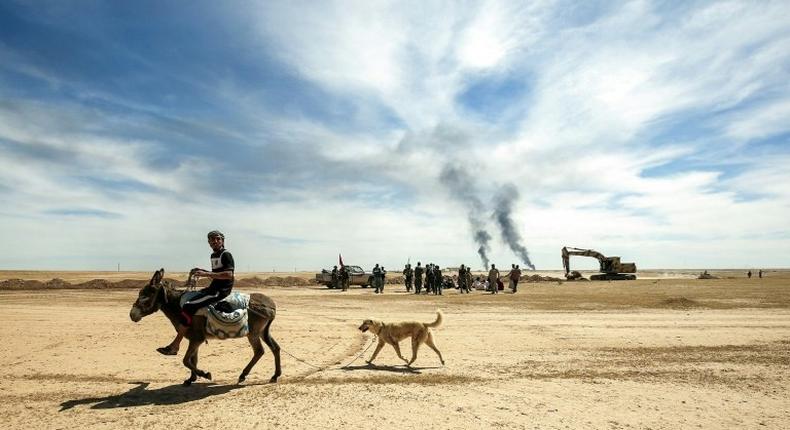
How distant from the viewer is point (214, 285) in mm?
9031

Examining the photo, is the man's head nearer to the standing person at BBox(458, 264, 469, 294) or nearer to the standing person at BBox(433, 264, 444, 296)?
the standing person at BBox(433, 264, 444, 296)

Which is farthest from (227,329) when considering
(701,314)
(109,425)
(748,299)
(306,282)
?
(306,282)

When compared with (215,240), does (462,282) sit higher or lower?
lower

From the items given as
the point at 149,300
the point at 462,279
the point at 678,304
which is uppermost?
the point at 149,300

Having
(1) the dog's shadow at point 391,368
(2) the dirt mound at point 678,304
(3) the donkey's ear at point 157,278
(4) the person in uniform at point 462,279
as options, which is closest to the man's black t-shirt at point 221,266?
(3) the donkey's ear at point 157,278

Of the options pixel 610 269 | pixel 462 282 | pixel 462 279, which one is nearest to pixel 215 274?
pixel 462 279

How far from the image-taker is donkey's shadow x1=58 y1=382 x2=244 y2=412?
7.96 metres

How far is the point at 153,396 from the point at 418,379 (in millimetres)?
4689

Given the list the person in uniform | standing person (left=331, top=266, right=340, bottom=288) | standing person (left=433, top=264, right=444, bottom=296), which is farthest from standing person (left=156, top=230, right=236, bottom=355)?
standing person (left=331, top=266, right=340, bottom=288)

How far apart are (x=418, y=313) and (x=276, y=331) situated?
8490 mm

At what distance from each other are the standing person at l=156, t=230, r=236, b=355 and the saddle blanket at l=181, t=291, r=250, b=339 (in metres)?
0.10

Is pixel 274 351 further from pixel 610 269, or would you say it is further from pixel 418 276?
pixel 610 269

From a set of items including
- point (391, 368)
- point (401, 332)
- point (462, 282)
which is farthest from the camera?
point (462, 282)

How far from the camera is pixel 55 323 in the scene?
17359mm
